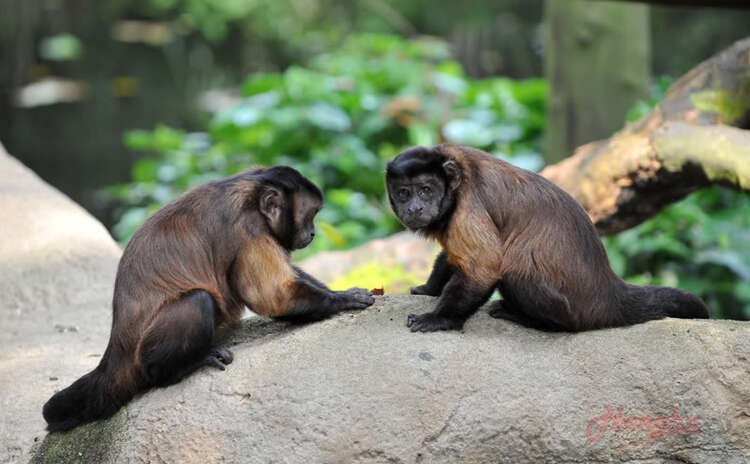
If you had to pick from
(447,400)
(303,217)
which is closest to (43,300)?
(303,217)

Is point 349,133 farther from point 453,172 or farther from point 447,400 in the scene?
point 447,400

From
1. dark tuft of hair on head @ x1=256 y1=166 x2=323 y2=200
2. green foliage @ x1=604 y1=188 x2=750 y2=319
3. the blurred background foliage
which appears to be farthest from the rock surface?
green foliage @ x1=604 y1=188 x2=750 y2=319

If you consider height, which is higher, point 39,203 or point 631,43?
point 631,43

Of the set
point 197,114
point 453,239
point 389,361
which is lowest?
point 197,114

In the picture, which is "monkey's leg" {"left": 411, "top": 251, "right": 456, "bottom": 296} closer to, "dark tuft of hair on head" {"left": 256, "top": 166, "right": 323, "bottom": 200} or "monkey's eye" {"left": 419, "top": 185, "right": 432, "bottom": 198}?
"monkey's eye" {"left": 419, "top": 185, "right": 432, "bottom": 198}

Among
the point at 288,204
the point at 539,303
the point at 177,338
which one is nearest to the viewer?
the point at 177,338

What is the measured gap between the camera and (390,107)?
987 centimetres

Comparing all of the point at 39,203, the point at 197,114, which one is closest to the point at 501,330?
the point at 39,203

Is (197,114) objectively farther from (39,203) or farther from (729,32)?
(39,203)

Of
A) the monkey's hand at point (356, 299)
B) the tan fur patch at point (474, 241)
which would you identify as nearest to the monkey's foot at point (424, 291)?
the monkey's hand at point (356, 299)

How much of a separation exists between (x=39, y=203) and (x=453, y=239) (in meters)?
3.69

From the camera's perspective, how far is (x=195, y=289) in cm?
385

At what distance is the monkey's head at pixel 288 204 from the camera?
4062 millimetres

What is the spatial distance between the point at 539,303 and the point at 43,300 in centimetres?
322
